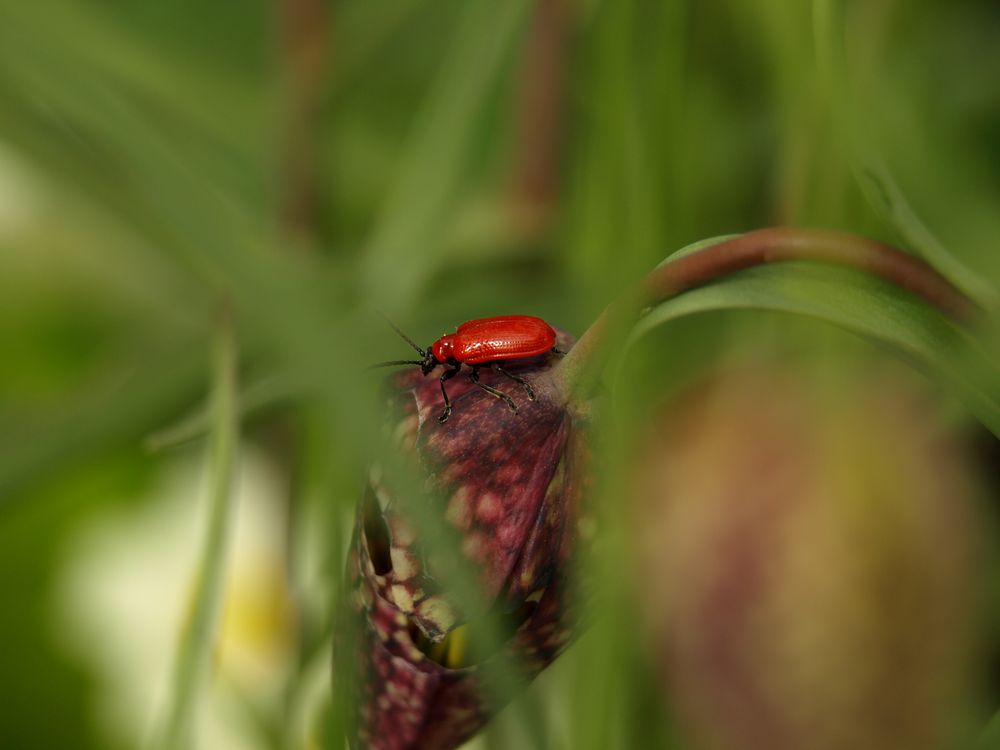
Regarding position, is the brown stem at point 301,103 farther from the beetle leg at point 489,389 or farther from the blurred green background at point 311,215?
the beetle leg at point 489,389

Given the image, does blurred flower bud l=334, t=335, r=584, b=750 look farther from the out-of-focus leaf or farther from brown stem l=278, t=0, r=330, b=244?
brown stem l=278, t=0, r=330, b=244

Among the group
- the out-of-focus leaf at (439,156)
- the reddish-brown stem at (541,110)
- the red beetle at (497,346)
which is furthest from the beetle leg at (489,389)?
the reddish-brown stem at (541,110)

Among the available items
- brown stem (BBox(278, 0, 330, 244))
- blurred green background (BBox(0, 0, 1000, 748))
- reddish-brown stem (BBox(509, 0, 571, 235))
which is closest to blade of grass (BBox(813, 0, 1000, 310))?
blurred green background (BBox(0, 0, 1000, 748))

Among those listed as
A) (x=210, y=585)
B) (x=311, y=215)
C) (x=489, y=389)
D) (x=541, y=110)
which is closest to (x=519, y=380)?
(x=489, y=389)

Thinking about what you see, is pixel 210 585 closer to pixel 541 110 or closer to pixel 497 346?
pixel 497 346

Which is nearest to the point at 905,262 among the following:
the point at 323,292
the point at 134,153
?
the point at 134,153

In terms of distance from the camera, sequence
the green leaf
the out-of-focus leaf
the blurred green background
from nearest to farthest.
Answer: the green leaf
the blurred green background
the out-of-focus leaf

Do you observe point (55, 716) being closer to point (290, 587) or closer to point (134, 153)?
point (290, 587)
